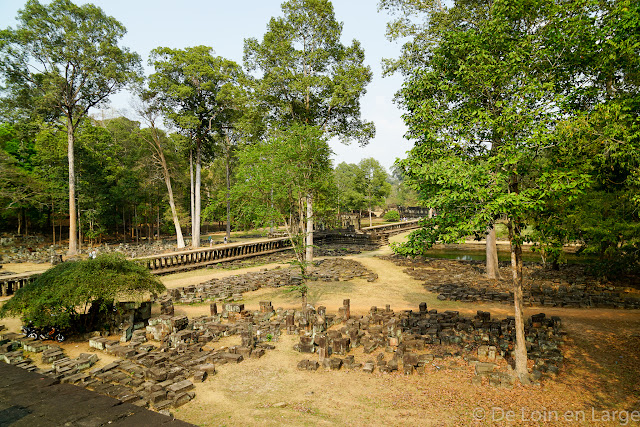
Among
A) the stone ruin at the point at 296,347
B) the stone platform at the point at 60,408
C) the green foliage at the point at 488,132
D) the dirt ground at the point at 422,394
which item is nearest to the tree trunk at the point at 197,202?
the stone ruin at the point at 296,347

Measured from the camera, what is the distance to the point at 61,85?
86.7 ft

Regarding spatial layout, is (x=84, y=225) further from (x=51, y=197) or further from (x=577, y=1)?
(x=577, y=1)

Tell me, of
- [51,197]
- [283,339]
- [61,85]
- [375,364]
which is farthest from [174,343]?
[51,197]

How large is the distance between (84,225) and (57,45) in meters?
19.6

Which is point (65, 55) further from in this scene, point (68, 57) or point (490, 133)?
point (490, 133)

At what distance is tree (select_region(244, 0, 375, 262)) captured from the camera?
2319 cm

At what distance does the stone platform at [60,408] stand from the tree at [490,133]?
6335mm

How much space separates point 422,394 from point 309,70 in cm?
2340

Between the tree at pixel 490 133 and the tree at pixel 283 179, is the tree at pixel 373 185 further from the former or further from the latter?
the tree at pixel 490 133

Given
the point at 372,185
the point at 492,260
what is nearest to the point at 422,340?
the point at 492,260

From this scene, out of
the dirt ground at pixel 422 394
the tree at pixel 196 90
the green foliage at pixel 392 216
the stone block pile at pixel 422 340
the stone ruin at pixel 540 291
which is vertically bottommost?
the dirt ground at pixel 422 394

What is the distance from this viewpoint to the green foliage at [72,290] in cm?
999

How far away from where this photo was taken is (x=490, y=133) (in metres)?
8.11

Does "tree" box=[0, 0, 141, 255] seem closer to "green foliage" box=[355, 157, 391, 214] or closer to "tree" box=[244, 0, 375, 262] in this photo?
"tree" box=[244, 0, 375, 262]
